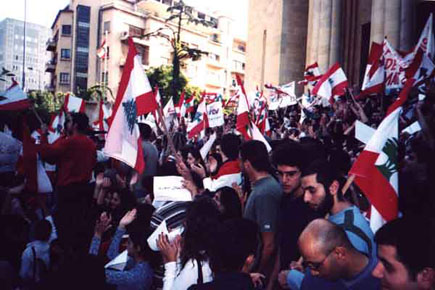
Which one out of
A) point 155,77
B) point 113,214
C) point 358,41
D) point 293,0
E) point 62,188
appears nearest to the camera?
point 113,214

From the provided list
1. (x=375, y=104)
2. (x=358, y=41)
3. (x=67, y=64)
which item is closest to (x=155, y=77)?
(x=67, y=64)

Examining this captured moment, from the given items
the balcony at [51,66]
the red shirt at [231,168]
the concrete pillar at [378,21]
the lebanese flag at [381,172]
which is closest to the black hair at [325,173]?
the lebanese flag at [381,172]

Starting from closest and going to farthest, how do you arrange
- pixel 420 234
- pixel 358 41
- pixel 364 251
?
pixel 420 234 < pixel 364 251 < pixel 358 41

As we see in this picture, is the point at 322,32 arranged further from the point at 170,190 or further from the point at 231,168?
the point at 170,190

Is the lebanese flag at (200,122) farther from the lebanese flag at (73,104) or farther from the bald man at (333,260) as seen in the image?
the bald man at (333,260)

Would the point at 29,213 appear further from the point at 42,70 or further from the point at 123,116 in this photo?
the point at 42,70

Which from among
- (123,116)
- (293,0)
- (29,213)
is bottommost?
(29,213)

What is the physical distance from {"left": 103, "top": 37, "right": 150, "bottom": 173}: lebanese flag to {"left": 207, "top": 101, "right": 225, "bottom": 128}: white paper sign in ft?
18.7

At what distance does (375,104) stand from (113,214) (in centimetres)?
862

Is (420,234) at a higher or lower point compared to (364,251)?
higher

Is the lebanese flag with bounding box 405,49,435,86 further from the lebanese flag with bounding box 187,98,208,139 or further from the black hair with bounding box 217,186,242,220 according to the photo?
the black hair with bounding box 217,186,242,220

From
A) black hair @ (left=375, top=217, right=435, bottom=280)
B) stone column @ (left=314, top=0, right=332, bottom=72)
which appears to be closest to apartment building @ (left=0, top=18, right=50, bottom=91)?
black hair @ (left=375, top=217, right=435, bottom=280)

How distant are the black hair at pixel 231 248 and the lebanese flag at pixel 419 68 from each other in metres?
6.41

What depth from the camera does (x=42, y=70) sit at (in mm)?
86688
